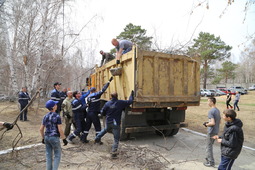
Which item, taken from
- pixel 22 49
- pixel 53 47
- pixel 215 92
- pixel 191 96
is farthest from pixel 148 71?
pixel 215 92

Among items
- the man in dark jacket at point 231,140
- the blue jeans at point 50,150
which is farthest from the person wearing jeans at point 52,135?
the man in dark jacket at point 231,140

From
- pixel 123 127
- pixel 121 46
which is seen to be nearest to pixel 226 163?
pixel 123 127

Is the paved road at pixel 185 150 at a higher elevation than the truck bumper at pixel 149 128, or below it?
below

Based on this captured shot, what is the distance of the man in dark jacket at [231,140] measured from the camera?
2.80 m

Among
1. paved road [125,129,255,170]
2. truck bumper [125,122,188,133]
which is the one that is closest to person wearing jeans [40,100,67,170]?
truck bumper [125,122,188,133]

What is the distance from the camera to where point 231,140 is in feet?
9.22

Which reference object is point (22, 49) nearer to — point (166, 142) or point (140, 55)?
point (140, 55)

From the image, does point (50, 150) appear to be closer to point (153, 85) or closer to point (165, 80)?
point (153, 85)

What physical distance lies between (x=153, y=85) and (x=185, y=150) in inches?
76.8

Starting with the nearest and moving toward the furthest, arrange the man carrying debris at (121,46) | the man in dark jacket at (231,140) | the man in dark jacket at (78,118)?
the man in dark jacket at (231,140) → the man in dark jacket at (78,118) → the man carrying debris at (121,46)

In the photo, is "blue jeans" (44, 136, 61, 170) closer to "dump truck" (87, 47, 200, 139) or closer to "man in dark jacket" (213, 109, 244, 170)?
"dump truck" (87, 47, 200, 139)

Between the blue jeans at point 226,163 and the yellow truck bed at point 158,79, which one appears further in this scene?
the yellow truck bed at point 158,79

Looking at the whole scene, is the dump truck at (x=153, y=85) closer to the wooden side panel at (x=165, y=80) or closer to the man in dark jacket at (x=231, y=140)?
the wooden side panel at (x=165, y=80)

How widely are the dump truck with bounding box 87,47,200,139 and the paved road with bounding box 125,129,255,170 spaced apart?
0.50 m
